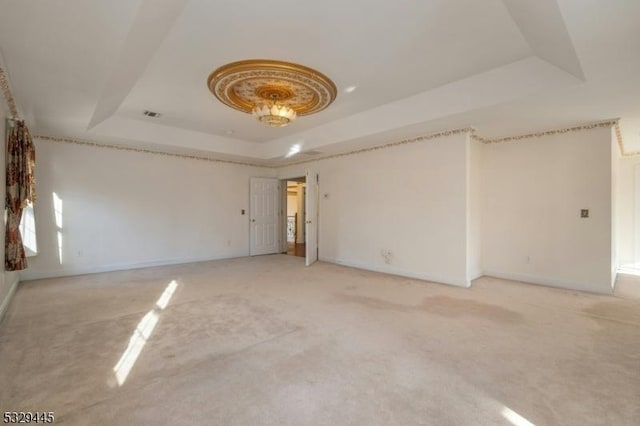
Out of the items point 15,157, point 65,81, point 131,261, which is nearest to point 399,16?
point 65,81

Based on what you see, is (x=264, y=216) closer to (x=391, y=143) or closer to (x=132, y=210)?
(x=132, y=210)

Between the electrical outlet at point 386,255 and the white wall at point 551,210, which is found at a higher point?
the white wall at point 551,210

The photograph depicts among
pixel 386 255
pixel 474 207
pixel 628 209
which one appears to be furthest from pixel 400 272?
pixel 628 209

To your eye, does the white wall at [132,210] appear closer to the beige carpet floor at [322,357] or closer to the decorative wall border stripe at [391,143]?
the decorative wall border stripe at [391,143]

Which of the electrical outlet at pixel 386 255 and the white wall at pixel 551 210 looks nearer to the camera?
the white wall at pixel 551 210

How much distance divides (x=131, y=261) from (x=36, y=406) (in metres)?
4.78

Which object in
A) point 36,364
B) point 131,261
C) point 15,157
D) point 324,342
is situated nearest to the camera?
point 36,364

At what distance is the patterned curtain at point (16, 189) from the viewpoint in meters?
3.89

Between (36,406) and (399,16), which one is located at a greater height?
(399,16)

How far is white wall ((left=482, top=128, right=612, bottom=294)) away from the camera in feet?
14.9

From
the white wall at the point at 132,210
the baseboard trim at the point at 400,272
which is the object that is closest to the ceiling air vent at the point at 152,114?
the white wall at the point at 132,210

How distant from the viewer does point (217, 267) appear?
21.1 ft

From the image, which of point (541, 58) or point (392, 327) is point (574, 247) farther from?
point (392, 327)

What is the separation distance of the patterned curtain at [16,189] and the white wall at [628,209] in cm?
1031
